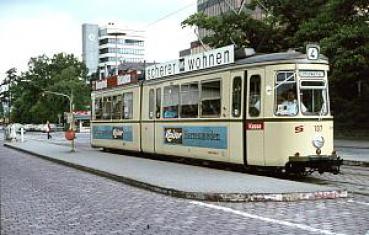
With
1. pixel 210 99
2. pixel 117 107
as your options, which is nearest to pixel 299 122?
pixel 210 99

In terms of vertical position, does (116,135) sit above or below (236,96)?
below

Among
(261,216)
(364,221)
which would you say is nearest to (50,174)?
(261,216)

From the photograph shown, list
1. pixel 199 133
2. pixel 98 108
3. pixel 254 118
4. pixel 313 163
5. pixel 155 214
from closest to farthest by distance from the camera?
pixel 155 214, pixel 313 163, pixel 254 118, pixel 199 133, pixel 98 108

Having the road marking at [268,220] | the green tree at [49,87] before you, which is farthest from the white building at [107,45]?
the road marking at [268,220]

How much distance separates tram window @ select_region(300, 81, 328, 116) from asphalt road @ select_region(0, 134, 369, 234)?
2057mm

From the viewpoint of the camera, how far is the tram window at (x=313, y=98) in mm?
14586

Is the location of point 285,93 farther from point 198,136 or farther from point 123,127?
point 123,127

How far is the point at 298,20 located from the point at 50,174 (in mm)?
27861

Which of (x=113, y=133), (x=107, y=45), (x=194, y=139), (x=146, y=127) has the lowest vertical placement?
(x=194, y=139)

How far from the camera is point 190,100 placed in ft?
59.5

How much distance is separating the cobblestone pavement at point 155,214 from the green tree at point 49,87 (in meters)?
90.2

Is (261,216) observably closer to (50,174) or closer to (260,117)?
(260,117)

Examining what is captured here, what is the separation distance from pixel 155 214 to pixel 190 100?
8.55 meters

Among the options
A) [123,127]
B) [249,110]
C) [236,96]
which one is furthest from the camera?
[123,127]
